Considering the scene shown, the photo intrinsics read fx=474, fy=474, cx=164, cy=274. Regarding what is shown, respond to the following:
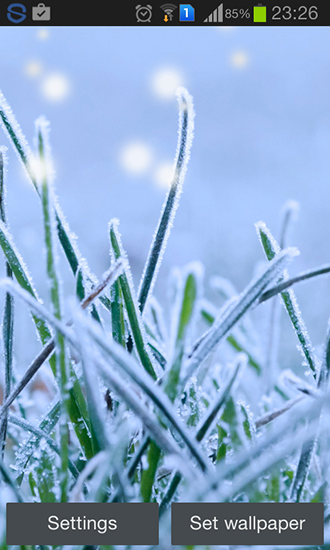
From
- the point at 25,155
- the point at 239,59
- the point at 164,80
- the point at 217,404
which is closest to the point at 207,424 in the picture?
the point at 217,404

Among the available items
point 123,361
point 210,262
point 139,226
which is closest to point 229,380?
point 123,361

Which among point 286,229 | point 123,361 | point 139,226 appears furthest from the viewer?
point 139,226

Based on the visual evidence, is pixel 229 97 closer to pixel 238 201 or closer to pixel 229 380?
pixel 238 201

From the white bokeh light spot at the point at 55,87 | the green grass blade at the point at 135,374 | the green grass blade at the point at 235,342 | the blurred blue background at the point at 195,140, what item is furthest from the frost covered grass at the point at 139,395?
the white bokeh light spot at the point at 55,87
